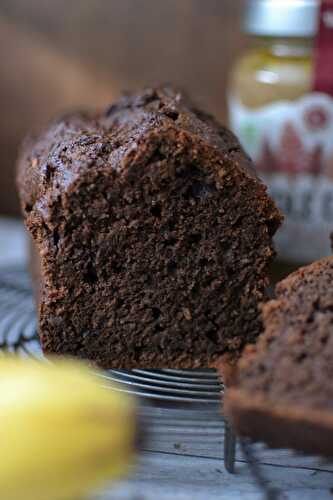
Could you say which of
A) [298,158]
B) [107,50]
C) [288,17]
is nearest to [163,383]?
[298,158]

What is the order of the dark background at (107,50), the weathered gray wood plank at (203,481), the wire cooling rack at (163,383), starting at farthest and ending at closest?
1. the dark background at (107,50)
2. the wire cooling rack at (163,383)
3. the weathered gray wood plank at (203,481)

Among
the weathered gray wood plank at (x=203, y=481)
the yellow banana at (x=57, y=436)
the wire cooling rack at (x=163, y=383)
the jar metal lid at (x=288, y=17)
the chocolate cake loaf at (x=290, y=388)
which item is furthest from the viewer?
the jar metal lid at (x=288, y=17)

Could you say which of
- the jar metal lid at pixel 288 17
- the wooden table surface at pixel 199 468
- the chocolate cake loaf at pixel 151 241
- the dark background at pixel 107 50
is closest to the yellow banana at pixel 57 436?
the wooden table surface at pixel 199 468

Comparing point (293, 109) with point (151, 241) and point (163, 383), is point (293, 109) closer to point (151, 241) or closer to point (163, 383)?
point (151, 241)

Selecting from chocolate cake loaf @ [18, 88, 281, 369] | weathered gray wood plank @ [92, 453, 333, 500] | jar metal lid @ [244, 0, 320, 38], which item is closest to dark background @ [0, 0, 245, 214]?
jar metal lid @ [244, 0, 320, 38]

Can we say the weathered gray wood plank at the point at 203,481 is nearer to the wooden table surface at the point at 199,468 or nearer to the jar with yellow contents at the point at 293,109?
the wooden table surface at the point at 199,468

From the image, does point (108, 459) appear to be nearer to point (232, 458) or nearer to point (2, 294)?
point (232, 458)

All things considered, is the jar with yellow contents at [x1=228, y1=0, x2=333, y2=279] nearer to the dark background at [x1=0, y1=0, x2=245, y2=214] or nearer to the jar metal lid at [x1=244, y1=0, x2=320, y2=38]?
the jar metal lid at [x1=244, y1=0, x2=320, y2=38]

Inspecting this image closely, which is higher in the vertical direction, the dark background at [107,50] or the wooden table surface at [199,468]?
the dark background at [107,50]
